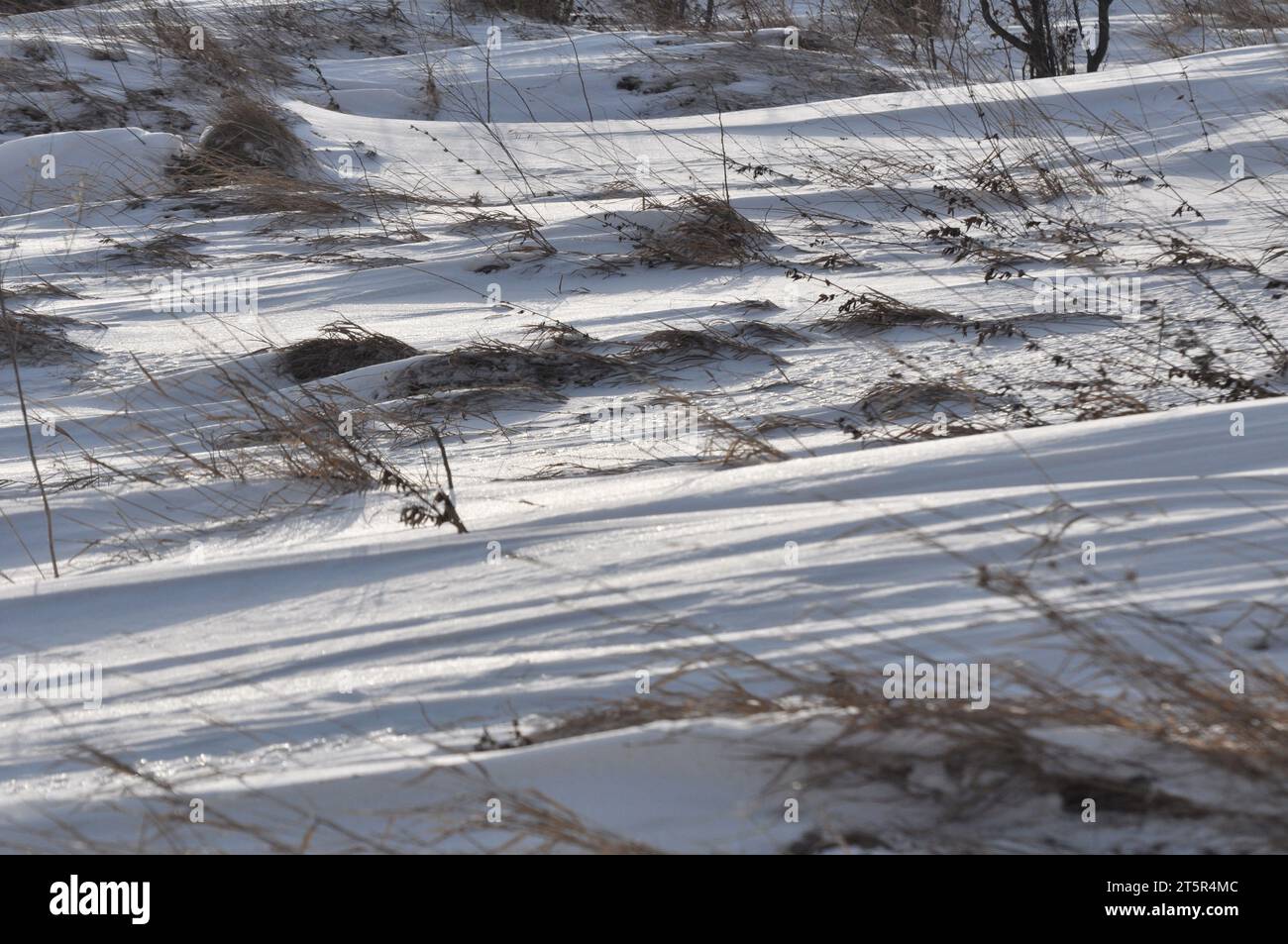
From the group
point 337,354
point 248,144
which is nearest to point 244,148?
point 248,144

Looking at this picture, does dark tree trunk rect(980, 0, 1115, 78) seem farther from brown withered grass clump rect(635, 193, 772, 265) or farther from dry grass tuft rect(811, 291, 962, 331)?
dry grass tuft rect(811, 291, 962, 331)

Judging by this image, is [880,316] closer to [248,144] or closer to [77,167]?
[248,144]

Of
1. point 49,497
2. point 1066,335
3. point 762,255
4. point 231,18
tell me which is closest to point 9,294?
point 49,497

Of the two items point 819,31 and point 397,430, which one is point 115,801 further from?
point 819,31

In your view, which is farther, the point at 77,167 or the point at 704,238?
the point at 77,167

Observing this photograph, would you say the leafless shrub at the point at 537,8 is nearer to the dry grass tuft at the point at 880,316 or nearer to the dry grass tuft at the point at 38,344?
the dry grass tuft at the point at 38,344

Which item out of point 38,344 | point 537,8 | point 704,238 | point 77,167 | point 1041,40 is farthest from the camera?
point 537,8
